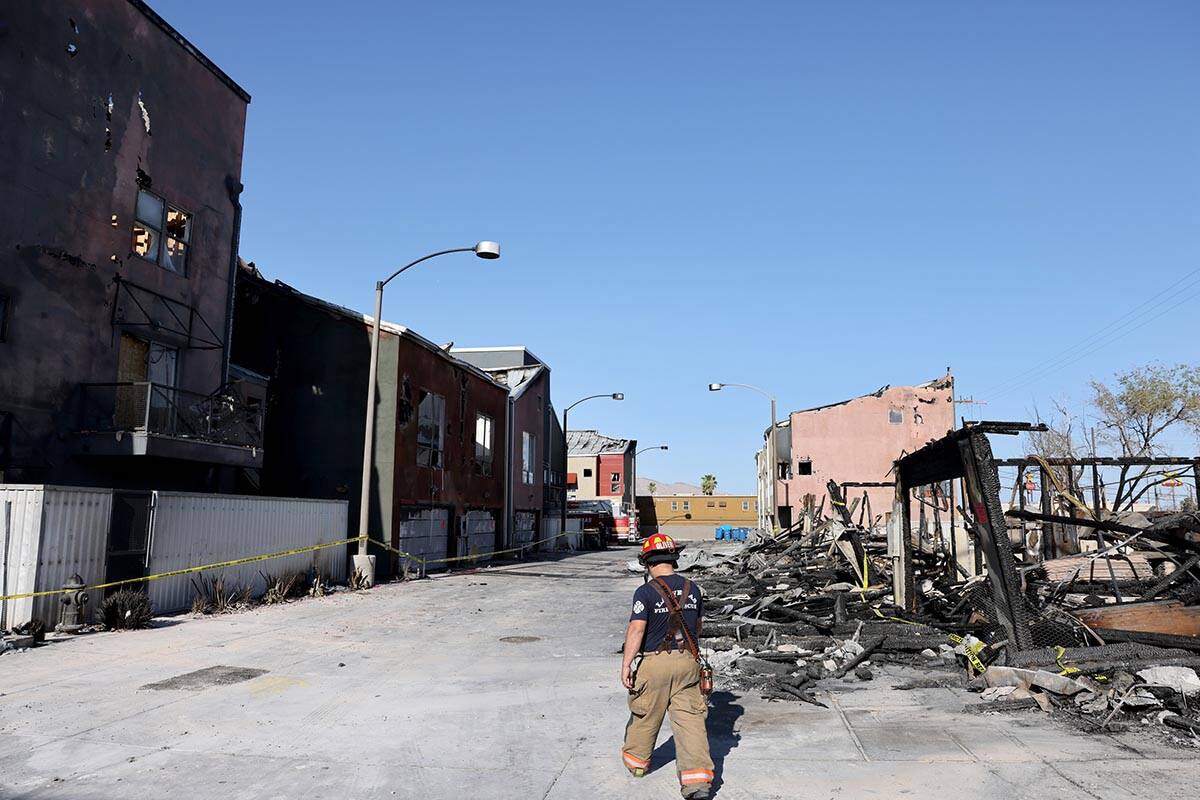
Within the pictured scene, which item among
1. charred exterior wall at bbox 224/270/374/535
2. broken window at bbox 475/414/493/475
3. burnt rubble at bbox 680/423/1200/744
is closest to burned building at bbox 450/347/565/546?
broken window at bbox 475/414/493/475

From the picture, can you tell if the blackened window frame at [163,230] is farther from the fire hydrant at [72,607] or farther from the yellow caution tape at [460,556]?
the fire hydrant at [72,607]

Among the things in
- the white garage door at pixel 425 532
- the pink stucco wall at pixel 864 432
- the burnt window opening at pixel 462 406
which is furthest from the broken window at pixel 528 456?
the pink stucco wall at pixel 864 432

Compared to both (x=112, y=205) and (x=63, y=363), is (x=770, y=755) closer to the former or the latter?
(x=63, y=363)

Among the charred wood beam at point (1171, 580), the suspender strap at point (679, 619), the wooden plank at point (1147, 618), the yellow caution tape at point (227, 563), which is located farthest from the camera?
the yellow caution tape at point (227, 563)

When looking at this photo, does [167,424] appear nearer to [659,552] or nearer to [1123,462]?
[659,552]

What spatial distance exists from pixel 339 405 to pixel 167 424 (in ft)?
23.0

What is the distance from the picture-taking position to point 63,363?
1645cm

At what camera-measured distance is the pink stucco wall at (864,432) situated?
45.8m

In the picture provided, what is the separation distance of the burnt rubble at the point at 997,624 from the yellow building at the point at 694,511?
61.5 m

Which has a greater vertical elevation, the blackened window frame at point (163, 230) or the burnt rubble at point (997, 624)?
the blackened window frame at point (163, 230)

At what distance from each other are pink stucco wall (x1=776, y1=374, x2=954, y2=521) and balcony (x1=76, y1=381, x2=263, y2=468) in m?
32.3

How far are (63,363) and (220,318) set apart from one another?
5125 mm

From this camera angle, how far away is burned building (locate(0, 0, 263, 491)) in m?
15.6

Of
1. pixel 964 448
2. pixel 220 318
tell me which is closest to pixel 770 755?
pixel 964 448
